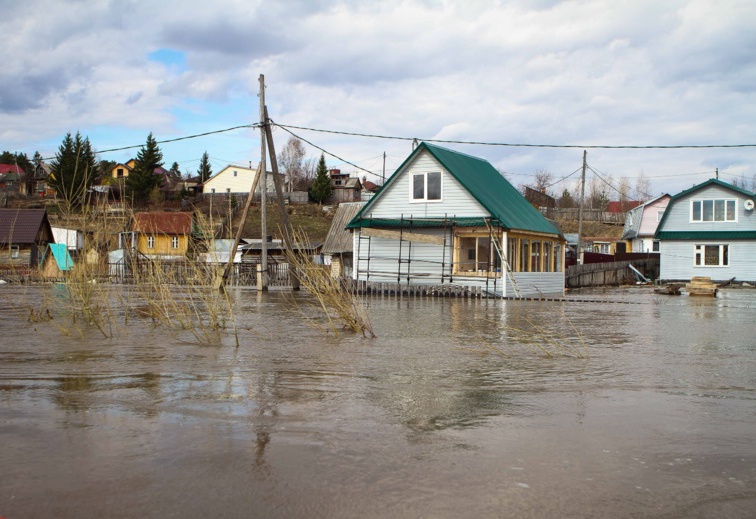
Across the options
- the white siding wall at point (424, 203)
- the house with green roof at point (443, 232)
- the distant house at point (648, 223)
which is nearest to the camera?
the house with green roof at point (443, 232)

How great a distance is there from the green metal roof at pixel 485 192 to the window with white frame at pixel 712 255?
13.9 meters

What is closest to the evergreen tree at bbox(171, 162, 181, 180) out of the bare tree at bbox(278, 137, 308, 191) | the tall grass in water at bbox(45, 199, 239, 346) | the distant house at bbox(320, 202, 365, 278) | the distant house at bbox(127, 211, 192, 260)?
the bare tree at bbox(278, 137, 308, 191)

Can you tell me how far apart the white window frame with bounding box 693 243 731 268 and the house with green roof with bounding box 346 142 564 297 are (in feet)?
51.0

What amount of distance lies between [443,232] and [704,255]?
21.0 m

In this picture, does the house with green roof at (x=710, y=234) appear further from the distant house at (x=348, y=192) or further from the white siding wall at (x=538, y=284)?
the distant house at (x=348, y=192)

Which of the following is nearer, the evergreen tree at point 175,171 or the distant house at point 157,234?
the distant house at point 157,234

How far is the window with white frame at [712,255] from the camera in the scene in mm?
41125

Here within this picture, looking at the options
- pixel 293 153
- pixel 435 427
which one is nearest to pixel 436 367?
pixel 435 427

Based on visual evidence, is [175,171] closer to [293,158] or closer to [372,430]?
[293,158]

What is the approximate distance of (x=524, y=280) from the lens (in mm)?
28250

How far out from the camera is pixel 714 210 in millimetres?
41125

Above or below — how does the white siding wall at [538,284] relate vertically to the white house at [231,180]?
below

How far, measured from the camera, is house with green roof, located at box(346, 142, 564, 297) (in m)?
27.0

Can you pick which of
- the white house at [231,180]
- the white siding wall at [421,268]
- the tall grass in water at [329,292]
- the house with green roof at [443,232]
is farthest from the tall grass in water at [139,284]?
the white house at [231,180]
